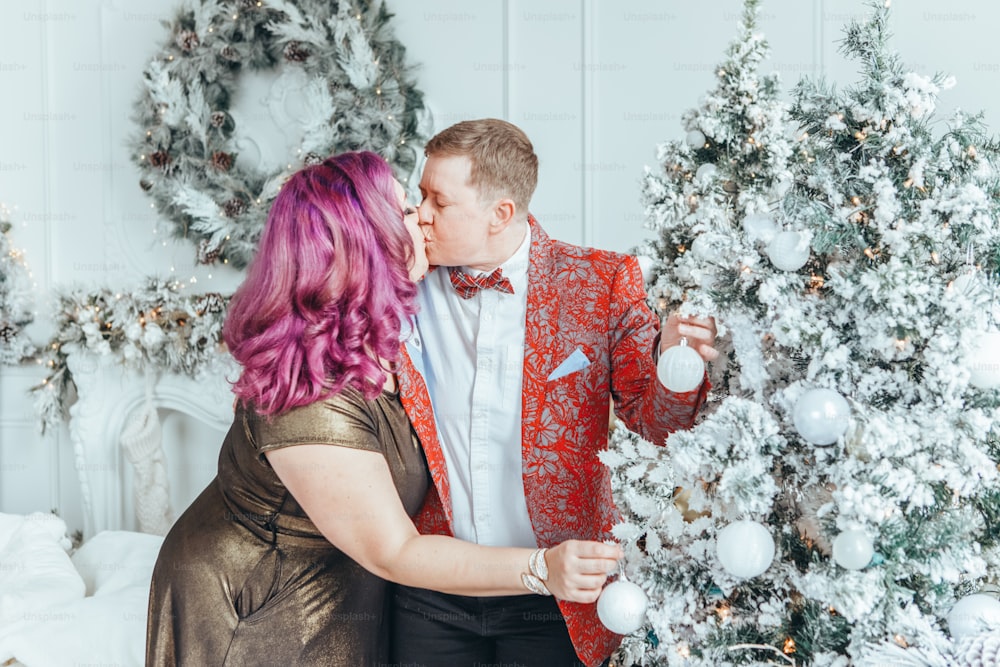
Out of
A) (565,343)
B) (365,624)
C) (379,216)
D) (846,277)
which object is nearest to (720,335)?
(846,277)

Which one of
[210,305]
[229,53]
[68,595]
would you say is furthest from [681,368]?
[229,53]

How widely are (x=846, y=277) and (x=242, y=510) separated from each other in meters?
1.07

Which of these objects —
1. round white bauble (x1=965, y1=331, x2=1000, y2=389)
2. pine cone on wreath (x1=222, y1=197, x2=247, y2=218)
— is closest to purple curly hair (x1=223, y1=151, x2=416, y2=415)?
round white bauble (x1=965, y1=331, x2=1000, y2=389)

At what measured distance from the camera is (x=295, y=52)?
2879 millimetres

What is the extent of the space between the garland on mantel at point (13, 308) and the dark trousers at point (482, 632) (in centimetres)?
239

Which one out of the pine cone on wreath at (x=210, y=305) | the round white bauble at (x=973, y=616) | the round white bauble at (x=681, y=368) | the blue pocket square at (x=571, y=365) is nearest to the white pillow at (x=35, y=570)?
the pine cone on wreath at (x=210, y=305)

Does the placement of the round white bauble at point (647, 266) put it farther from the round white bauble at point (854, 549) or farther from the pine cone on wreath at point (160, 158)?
the pine cone on wreath at point (160, 158)

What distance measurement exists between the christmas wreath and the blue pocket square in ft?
5.07

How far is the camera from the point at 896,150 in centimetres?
98

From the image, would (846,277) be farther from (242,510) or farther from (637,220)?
(637,220)

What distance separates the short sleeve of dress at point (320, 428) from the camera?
1264 mm

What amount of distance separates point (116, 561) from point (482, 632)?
55.5 inches

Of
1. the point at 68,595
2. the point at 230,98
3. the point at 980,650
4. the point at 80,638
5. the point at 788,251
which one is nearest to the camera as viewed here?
the point at 980,650

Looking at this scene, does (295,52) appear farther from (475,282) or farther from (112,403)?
(475,282)
